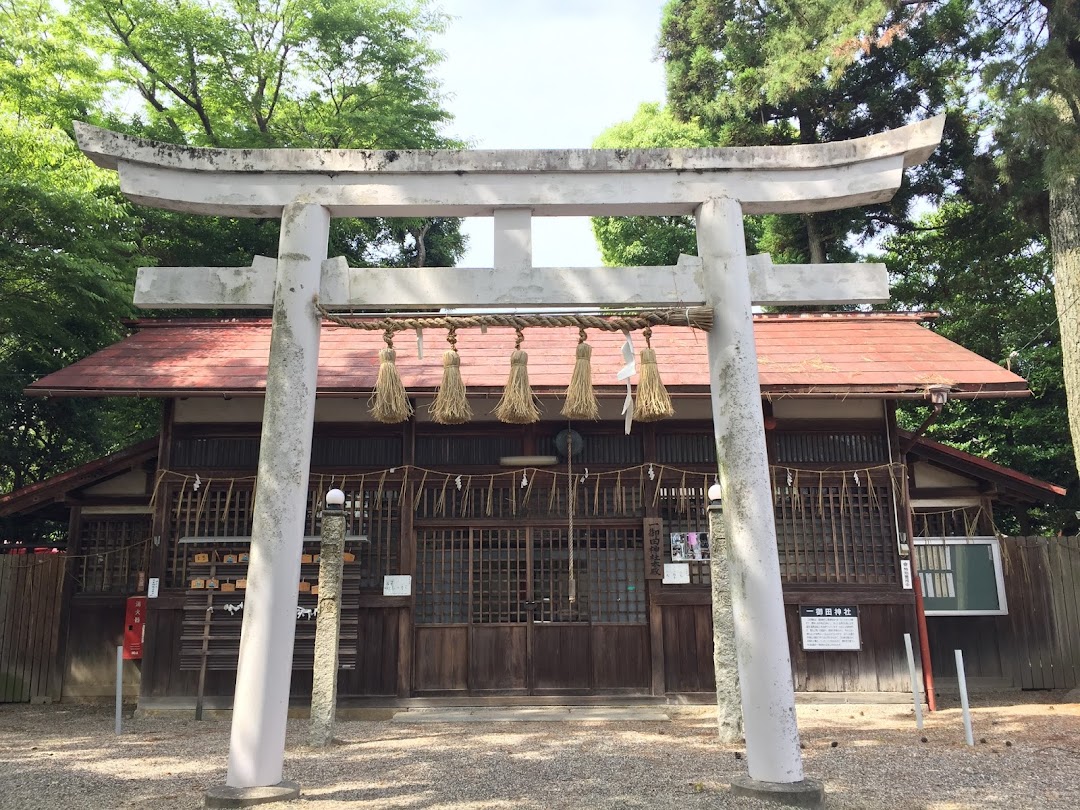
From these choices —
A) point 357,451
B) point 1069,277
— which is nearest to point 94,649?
point 357,451

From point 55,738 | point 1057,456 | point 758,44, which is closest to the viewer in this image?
point 55,738

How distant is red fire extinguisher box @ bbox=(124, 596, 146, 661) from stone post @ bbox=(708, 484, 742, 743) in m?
6.94

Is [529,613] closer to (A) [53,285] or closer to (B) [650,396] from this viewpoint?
(B) [650,396]

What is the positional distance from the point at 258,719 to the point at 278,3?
18.1 metres

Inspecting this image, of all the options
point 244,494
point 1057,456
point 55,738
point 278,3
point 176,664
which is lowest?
point 55,738

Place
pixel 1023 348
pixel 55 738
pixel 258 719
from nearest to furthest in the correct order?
pixel 258 719, pixel 55 738, pixel 1023 348

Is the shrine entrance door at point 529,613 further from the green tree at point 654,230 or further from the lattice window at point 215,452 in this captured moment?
the green tree at point 654,230

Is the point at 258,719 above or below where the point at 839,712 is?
above

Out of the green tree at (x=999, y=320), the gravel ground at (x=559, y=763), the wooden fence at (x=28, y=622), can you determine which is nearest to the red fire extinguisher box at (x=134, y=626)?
the gravel ground at (x=559, y=763)

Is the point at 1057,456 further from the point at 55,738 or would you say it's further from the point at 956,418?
the point at 55,738

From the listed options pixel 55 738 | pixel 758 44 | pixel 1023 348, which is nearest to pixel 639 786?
pixel 55 738

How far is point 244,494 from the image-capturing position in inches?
368

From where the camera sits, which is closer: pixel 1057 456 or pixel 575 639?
pixel 575 639

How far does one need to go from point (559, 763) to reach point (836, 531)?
4.96 meters
